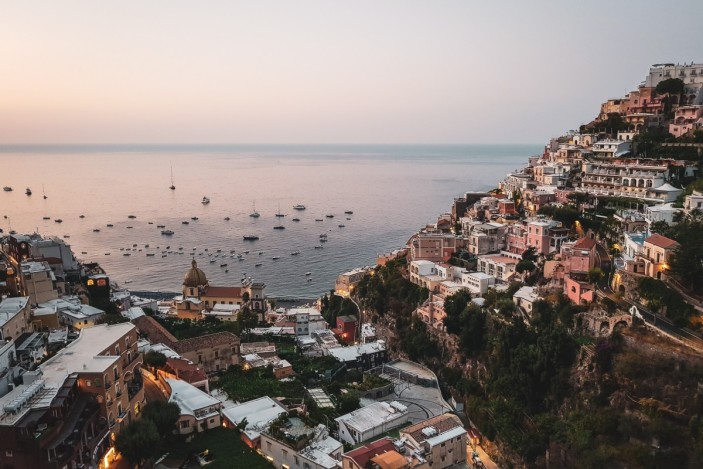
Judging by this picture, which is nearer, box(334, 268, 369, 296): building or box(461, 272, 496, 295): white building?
box(461, 272, 496, 295): white building

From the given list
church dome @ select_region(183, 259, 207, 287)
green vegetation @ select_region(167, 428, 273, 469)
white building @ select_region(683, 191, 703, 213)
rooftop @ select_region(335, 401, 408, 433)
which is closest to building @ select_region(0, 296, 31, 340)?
green vegetation @ select_region(167, 428, 273, 469)

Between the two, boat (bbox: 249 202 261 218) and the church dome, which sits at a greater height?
the church dome

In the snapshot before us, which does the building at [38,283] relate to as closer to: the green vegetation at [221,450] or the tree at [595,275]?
the green vegetation at [221,450]

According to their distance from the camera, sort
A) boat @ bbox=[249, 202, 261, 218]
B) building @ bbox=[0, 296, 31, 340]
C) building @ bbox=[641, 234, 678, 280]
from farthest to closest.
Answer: boat @ bbox=[249, 202, 261, 218], building @ bbox=[641, 234, 678, 280], building @ bbox=[0, 296, 31, 340]

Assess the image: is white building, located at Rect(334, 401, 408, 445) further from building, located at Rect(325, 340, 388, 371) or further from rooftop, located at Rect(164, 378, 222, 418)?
building, located at Rect(325, 340, 388, 371)

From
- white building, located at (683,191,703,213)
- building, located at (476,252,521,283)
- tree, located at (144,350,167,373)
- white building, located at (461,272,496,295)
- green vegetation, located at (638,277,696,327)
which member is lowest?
tree, located at (144,350,167,373)

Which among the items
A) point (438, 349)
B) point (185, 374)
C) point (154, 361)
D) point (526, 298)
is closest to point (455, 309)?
point (438, 349)

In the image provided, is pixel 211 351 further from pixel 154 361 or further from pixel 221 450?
pixel 221 450

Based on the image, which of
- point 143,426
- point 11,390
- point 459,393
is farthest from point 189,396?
point 459,393
